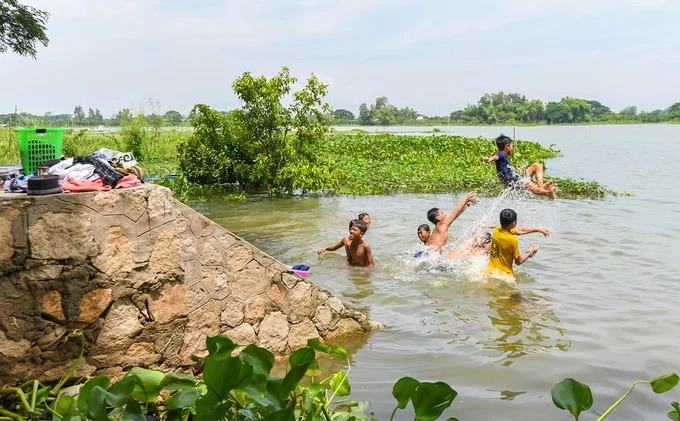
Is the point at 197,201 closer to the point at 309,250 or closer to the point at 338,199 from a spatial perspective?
the point at 338,199

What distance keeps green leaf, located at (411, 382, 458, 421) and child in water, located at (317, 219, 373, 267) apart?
5.24 meters

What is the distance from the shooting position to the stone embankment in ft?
11.5

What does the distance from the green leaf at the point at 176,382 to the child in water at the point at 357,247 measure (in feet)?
16.7

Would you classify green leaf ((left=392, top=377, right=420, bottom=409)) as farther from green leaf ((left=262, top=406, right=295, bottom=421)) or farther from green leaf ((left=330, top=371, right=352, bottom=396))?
green leaf ((left=330, top=371, right=352, bottom=396))

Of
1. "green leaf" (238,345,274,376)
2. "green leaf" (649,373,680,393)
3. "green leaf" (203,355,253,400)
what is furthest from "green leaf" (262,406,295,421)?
"green leaf" (649,373,680,393)

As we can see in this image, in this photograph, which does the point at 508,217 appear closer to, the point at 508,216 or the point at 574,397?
the point at 508,216

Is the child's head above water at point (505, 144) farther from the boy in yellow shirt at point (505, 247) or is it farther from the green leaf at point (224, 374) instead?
the green leaf at point (224, 374)

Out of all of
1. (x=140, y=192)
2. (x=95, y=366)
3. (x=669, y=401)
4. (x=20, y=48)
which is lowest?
(x=669, y=401)

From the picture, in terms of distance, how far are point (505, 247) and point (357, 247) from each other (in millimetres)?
1885

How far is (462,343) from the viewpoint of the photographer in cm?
558

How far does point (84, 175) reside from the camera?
12.6 ft

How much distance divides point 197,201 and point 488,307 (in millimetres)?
9081

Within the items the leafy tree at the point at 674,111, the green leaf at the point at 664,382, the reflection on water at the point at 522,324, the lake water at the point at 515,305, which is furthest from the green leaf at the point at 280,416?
the leafy tree at the point at 674,111

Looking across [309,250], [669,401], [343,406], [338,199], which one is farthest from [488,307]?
[338,199]
